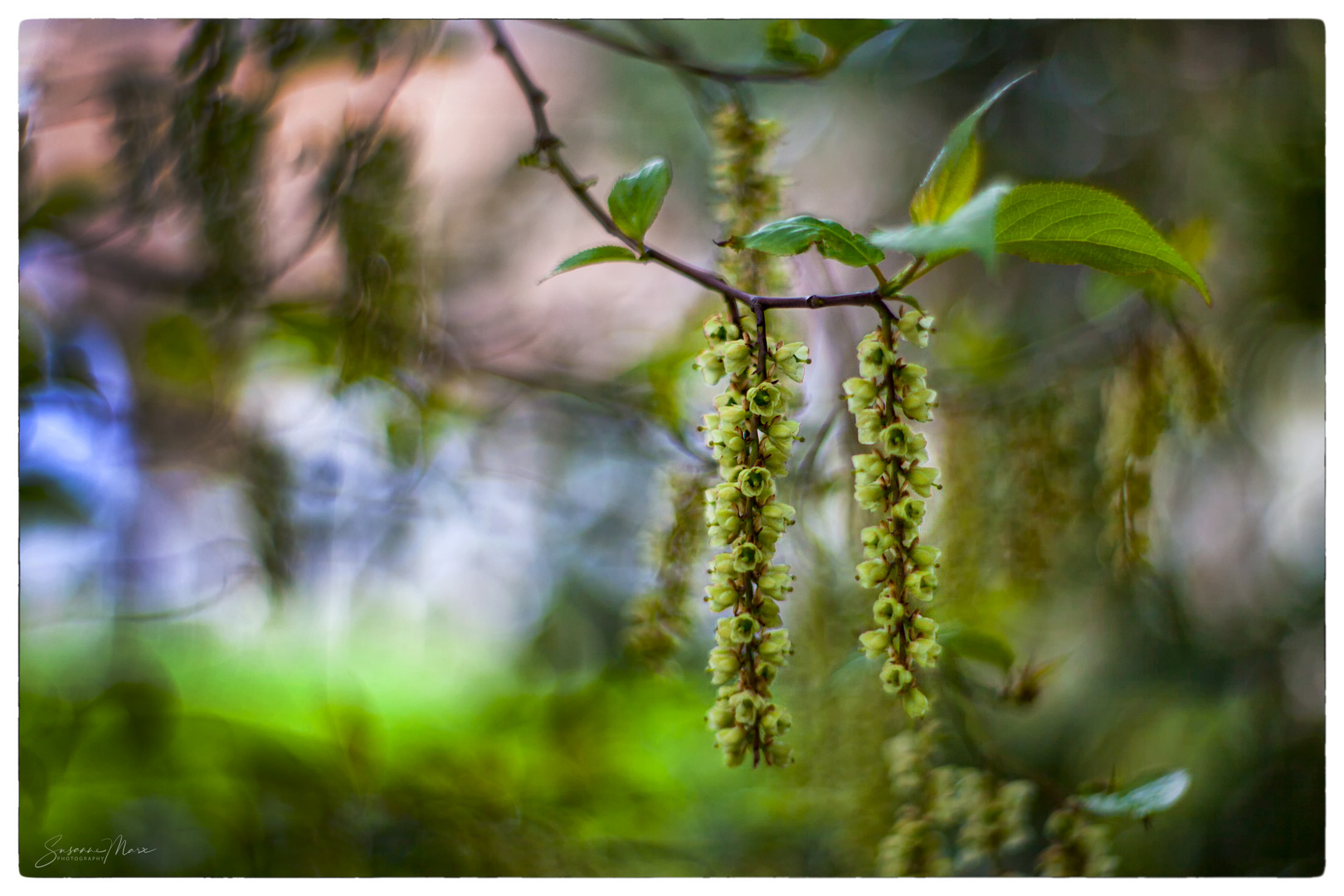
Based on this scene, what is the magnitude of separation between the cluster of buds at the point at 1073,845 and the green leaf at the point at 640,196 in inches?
24.6

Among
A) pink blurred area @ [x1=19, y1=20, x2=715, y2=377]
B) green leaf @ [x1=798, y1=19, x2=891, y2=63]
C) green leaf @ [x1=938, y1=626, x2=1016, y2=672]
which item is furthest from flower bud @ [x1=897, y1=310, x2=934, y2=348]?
pink blurred area @ [x1=19, y1=20, x2=715, y2=377]

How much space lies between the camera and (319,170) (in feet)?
3.39

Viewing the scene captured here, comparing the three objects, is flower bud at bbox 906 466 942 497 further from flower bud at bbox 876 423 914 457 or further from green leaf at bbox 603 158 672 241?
green leaf at bbox 603 158 672 241

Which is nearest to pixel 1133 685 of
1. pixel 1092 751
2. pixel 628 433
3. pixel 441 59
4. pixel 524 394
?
pixel 1092 751

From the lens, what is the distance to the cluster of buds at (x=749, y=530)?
0.42 metres

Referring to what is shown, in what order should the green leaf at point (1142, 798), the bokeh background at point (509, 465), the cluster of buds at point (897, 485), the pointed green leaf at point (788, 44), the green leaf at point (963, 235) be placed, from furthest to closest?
the bokeh background at point (509, 465) → the pointed green leaf at point (788, 44) → the green leaf at point (1142, 798) → the cluster of buds at point (897, 485) → the green leaf at point (963, 235)

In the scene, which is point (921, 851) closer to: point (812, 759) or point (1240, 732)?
point (812, 759)

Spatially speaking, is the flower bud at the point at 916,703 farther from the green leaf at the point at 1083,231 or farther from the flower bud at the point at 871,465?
the green leaf at the point at 1083,231

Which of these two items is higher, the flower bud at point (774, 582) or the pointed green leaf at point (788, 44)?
the pointed green leaf at point (788, 44)

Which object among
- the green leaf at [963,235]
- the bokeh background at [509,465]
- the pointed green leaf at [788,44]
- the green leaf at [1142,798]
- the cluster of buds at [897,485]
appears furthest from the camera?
the bokeh background at [509,465]

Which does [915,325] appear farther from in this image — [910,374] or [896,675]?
[896,675]

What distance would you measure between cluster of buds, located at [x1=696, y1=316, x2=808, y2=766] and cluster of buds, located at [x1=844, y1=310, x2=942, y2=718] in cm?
4
